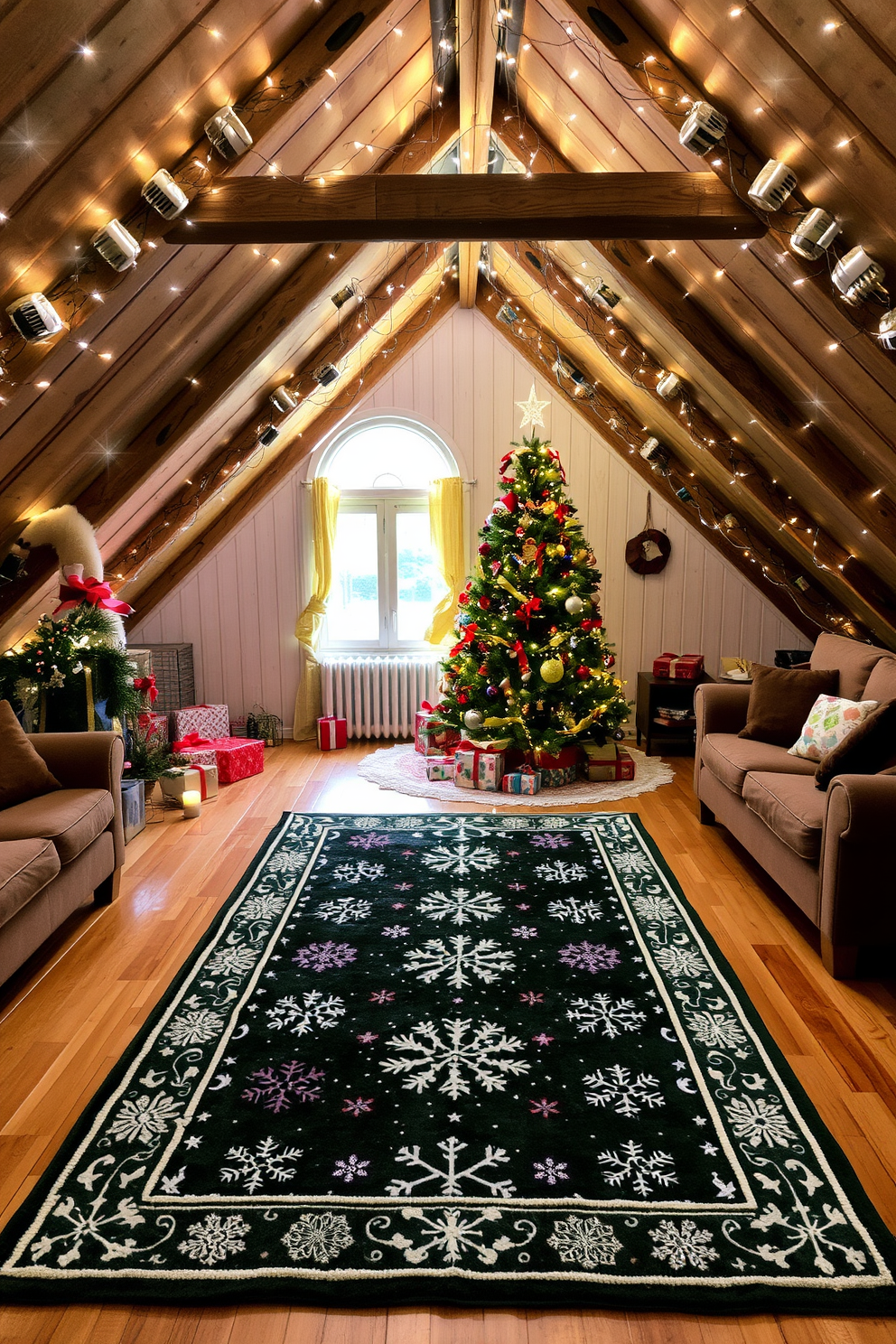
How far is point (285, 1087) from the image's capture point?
248 cm

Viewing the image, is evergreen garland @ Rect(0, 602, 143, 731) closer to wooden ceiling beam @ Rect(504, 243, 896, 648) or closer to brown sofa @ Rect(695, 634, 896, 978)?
brown sofa @ Rect(695, 634, 896, 978)

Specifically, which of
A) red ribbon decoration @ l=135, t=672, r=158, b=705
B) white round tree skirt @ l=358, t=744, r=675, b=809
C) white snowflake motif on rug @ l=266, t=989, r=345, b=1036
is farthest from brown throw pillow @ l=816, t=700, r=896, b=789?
red ribbon decoration @ l=135, t=672, r=158, b=705

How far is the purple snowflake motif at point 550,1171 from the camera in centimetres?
212

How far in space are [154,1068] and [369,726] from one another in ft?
13.8

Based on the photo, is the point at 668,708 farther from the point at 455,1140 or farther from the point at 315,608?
the point at 455,1140

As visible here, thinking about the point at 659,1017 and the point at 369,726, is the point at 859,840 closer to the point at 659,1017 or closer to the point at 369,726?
the point at 659,1017

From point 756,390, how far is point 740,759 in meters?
1.65

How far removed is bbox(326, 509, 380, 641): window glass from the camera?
6773 millimetres

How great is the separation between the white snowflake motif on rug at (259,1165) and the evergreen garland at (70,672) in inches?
104

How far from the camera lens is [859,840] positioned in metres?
2.96

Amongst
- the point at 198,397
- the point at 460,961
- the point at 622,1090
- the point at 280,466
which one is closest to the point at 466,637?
the point at 280,466

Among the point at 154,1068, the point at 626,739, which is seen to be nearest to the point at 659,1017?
the point at 154,1068

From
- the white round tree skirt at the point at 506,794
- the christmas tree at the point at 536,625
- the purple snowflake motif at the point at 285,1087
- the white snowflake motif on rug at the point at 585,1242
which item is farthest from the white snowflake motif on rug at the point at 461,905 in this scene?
the christmas tree at the point at 536,625

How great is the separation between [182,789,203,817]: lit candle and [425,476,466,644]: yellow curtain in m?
2.34
